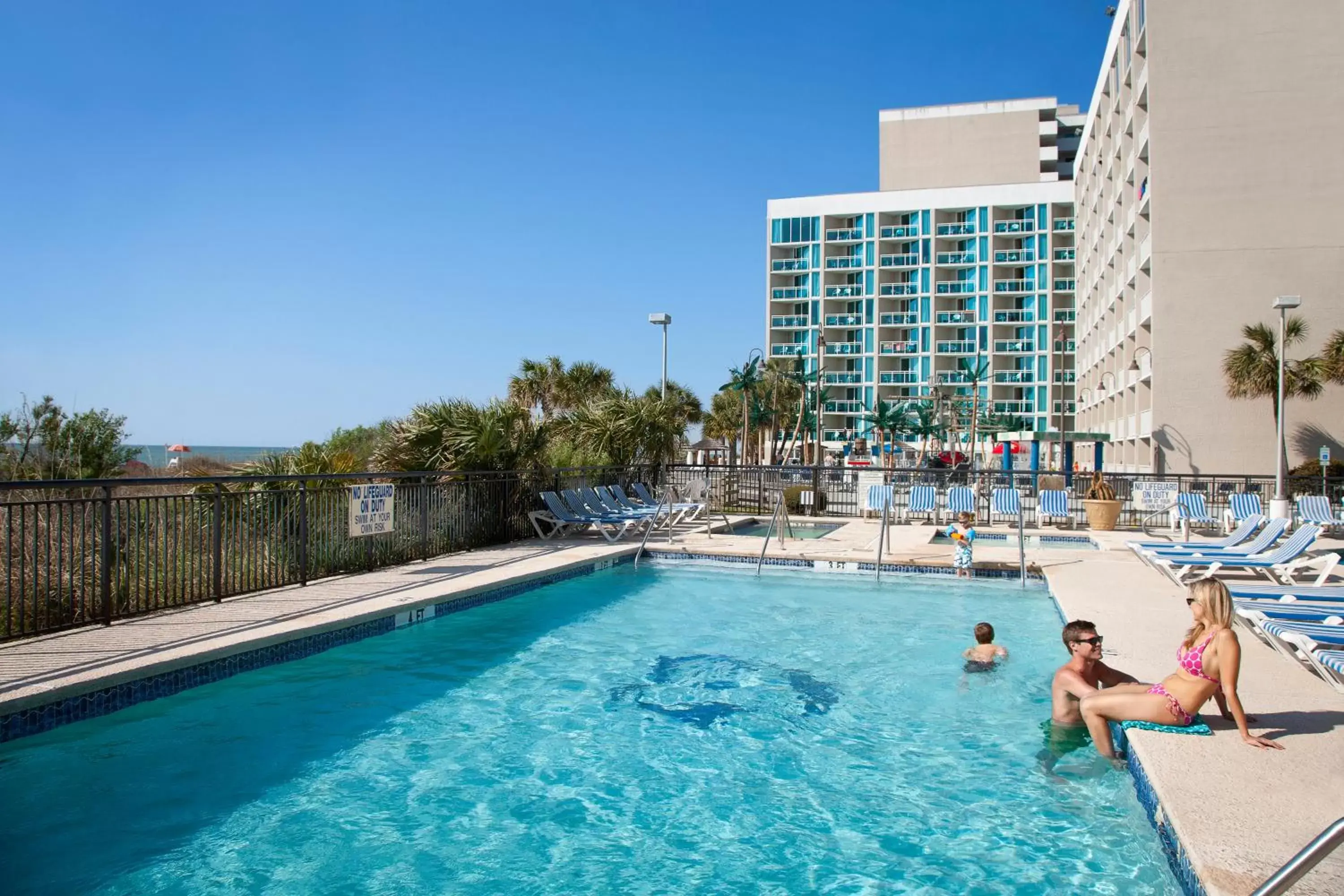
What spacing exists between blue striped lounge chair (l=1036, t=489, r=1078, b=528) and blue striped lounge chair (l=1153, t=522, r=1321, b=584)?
7.48 meters

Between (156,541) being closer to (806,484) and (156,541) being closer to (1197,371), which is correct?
(806,484)

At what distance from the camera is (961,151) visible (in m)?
65.1

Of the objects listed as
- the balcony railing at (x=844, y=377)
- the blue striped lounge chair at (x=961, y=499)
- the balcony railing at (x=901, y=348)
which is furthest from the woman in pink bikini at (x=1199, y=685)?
the balcony railing at (x=901, y=348)

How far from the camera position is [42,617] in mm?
7137

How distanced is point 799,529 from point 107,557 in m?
13.4

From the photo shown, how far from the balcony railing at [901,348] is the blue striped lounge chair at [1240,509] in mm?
47390

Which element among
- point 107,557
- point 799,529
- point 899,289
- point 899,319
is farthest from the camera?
point 899,319

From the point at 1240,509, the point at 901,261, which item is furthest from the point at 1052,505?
the point at 901,261

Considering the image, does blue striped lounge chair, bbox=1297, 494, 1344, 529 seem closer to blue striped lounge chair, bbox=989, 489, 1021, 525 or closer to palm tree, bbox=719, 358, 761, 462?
blue striped lounge chair, bbox=989, 489, 1021, 525

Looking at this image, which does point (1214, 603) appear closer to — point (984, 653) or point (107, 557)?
point (984, 653)

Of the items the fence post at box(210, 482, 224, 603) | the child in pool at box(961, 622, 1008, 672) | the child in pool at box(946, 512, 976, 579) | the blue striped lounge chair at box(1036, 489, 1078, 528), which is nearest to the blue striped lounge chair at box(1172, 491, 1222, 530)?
the blue striped lounge chair at box(1036, 489, 1078, 528)

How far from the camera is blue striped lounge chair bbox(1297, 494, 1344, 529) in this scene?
16219 mm

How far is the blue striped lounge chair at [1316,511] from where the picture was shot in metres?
16.2

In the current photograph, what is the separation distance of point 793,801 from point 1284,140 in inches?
1328
